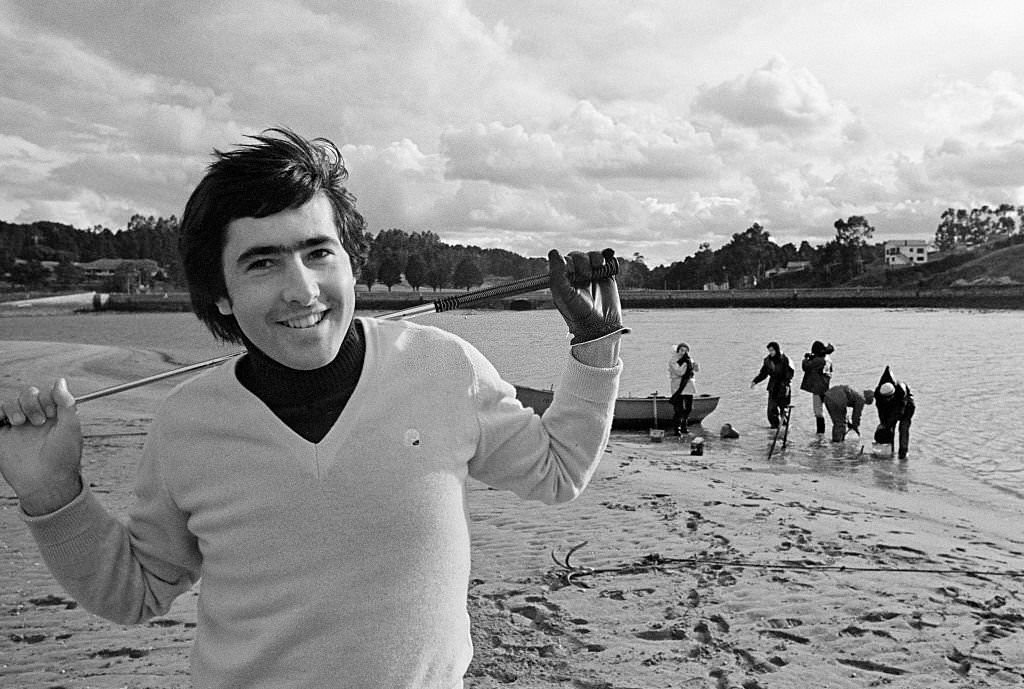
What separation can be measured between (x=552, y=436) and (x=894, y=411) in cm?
1684

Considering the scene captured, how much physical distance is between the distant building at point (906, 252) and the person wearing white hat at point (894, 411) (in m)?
154

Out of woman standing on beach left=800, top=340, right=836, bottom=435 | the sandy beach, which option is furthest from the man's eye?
woman standing on beach left=800, top=340, right=836, bottom=435

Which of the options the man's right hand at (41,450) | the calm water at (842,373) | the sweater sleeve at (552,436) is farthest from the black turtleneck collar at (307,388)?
the calm water at (842,373)

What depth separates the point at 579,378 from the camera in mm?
2080

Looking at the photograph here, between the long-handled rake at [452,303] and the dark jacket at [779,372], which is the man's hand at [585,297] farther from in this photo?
the dark jacket at [779,372]

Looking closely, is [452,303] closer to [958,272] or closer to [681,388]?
[681,388]

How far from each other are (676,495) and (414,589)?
1016 cm

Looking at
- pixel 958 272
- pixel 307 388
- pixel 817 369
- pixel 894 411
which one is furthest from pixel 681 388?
pixel 958 272

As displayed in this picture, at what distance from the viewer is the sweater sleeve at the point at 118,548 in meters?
1.88

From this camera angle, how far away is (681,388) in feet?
63.5

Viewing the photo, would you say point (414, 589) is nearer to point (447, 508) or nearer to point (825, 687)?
point (447, 508)

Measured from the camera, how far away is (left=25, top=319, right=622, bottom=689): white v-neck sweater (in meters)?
1.74

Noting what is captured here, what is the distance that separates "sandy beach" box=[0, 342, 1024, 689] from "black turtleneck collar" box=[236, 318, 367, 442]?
13.7 ft

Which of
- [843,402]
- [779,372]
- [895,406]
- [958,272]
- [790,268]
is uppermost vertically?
[790,268]
